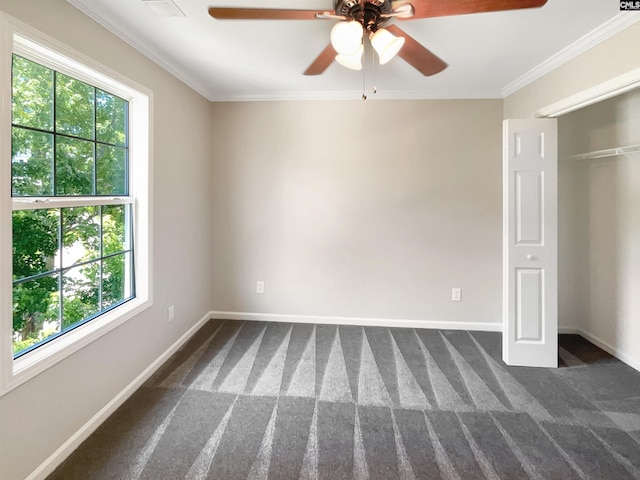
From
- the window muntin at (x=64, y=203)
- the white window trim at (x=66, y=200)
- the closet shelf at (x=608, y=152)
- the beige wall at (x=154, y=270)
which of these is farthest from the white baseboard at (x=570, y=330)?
the window muntin at (x=64, y=203)

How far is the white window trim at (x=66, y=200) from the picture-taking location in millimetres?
1286

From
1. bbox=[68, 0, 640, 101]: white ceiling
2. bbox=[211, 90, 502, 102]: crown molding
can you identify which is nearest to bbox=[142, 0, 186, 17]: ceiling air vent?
bbox=[68, 0, 640, 101]: white ceiling

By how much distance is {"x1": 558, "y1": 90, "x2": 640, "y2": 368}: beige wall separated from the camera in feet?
8.27

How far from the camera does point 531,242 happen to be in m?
2.48

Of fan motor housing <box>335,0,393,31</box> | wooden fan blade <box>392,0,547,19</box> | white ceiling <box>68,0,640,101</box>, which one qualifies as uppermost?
white ceiling <box>68,0,640,101</box>

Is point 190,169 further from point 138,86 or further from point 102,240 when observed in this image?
point 102,240

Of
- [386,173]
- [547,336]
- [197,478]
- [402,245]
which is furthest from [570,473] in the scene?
[386,173]

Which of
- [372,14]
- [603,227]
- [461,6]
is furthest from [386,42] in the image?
[603,227]

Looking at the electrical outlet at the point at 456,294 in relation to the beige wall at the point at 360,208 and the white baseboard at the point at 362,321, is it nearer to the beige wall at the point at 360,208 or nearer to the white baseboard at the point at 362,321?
the beige wall at the point at 360,208

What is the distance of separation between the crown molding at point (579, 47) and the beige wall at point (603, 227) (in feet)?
2.27

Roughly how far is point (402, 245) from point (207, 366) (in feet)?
7.32

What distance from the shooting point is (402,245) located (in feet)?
10.6

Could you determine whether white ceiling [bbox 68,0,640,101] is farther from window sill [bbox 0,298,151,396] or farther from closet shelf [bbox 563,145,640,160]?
window sill [bbox 0,298,151,396]

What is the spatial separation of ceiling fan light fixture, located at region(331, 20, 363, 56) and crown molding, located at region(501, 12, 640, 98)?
173 centimetres
